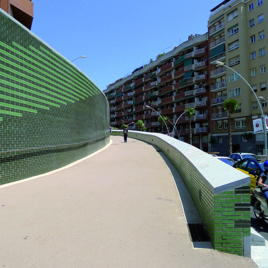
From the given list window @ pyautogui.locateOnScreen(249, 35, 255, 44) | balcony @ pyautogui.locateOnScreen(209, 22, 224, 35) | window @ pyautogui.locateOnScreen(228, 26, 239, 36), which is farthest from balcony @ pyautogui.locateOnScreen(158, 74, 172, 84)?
window @ pyautogui.locateOnScreen(249, 35, 255, 44)

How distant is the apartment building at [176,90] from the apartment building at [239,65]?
2962 millimetres

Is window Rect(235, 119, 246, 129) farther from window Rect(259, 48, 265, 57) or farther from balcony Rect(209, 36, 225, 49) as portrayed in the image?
balcony Rect(209, 36, 225, 49)

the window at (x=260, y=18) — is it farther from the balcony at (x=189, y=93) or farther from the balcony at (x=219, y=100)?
the balcony at (x=189, y=93)

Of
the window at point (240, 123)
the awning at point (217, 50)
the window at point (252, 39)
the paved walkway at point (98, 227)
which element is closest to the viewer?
the paved walkway at point (98, 227)

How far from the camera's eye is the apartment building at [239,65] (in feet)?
126

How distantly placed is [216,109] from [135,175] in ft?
137

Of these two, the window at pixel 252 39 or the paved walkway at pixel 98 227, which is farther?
the window at pixel 252 39

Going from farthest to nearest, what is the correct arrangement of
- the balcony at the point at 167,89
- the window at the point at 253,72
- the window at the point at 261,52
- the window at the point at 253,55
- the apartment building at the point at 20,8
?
the balcony at the point at 167,89 → the window at the point at 253,55 → the window at the point at 253,72 → the window at the point at 261,52 → the apartment building at the point at 20,8

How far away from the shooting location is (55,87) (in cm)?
1042

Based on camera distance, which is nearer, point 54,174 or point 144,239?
point 144,239

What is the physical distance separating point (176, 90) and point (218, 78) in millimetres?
13150

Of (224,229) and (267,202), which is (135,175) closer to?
(267,202)

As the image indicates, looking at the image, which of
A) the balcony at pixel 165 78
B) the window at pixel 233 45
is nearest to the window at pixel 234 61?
the window at pixel 233 45

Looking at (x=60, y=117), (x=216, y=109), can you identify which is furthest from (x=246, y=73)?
(x=60, y=117)
